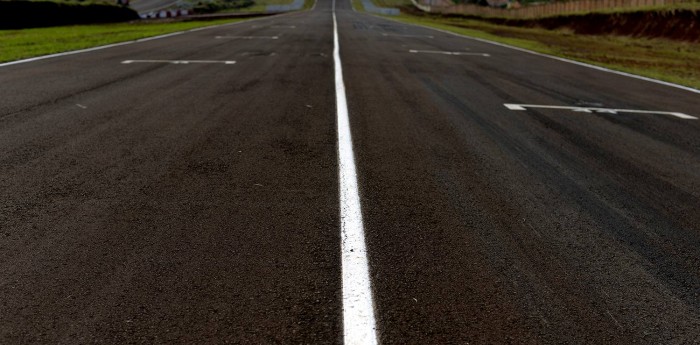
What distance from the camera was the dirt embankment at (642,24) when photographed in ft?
87.8

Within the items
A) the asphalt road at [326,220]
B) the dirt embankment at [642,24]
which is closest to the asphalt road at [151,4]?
the dirt embankment at [642,24]

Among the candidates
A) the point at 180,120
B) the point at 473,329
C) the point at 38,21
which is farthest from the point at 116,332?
the point at 38,21

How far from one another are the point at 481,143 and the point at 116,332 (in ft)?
14.6

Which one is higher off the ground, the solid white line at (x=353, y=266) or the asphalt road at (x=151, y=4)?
the asphalt road at (x=151, y=4)

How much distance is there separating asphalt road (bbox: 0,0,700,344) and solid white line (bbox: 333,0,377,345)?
0.20 ft

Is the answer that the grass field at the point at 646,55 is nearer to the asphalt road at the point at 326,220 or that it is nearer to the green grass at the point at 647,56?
the green grass at the point at 647,56

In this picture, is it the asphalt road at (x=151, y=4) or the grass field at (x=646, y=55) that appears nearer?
the grass field at (x=646, y=55)

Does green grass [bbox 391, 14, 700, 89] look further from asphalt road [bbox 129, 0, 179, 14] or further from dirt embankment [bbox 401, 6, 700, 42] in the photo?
asphalt road [bbox 129, 0, 179, 14]

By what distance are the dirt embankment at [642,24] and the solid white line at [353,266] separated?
88.7 feet

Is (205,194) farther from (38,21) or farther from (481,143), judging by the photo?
(38,21)

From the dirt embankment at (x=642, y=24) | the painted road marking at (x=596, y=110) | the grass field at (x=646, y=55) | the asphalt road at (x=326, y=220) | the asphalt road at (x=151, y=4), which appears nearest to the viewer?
the asphalt road at (x=326, y=220)

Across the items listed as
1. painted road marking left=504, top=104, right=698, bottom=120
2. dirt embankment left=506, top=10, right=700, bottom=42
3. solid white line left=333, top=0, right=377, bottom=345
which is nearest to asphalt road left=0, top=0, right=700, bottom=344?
solid white line left=333, top=0, right=377, bottom=345

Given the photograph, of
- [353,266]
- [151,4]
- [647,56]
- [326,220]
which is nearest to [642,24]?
[647,56]

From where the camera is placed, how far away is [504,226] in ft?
12.4
